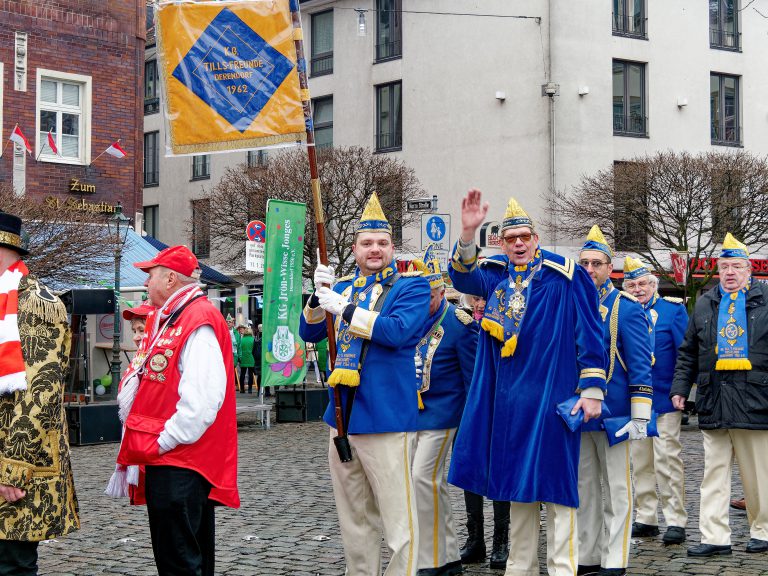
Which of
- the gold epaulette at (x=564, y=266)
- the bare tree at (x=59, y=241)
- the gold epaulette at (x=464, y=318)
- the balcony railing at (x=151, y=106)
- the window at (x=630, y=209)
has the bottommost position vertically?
the gold epaulette at (x=464, y=318)

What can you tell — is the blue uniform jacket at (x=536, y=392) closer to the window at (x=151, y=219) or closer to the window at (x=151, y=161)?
the window at (x=151, y=161)

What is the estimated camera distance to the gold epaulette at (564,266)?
6203 millimetres

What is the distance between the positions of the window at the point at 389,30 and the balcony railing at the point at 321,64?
240 centimetres

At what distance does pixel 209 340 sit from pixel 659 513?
5.81 metres

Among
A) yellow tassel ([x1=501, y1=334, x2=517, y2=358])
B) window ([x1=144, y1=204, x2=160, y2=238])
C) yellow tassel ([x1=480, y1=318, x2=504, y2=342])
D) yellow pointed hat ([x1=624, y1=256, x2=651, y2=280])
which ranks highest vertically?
window ([x1=144, y1=204, x2=160, y2=238])

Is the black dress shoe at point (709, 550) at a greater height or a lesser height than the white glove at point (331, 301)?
lesser

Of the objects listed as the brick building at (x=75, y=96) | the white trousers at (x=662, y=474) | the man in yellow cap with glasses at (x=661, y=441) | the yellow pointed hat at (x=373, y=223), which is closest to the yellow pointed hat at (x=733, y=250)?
the man in yellow cap with glasses at (x=661, y=441)

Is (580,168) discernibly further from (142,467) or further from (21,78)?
(142,467)

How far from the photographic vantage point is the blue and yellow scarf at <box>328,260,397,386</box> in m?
5.82

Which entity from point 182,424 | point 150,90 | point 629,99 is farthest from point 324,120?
point 182,424

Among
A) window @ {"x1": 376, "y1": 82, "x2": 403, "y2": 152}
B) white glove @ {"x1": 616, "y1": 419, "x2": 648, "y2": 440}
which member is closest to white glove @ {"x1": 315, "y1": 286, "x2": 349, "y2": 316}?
white glove @ {"x1": 616, "y1": 419, "x2": 648, "y2": 440}

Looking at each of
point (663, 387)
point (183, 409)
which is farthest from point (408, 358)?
point (663, 387)

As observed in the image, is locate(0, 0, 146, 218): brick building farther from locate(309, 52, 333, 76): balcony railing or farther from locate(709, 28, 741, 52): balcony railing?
locate(709, 28, 741, 52): balcony railing

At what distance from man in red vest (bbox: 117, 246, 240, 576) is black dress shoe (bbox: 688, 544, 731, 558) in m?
3.71
